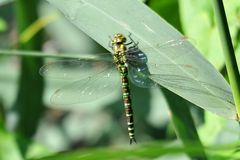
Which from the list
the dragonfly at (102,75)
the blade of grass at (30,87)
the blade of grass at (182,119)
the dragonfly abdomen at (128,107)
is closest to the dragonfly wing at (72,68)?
the dragonfly at (102,75)

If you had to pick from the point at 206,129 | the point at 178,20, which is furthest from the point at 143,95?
the point at 206,129

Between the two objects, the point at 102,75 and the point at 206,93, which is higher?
the point at 102,75

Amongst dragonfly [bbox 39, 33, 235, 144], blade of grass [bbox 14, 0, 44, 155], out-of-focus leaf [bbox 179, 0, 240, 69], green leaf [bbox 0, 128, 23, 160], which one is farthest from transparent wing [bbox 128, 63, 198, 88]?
blade of grass [bbox 14, 0, 44, 155]

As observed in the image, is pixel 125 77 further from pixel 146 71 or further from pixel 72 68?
pixel 146 71

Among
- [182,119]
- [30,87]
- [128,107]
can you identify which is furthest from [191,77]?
[30,87]

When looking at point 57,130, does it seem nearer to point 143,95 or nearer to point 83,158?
point 143,95
